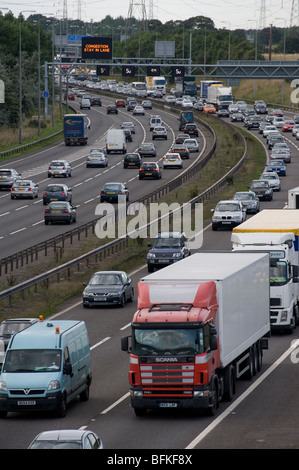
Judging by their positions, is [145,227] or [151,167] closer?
[145,227]

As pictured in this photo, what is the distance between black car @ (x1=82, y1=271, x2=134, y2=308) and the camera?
40062 millimetres

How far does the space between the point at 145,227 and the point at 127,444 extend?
35947 millimetres

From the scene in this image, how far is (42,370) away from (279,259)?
12.7 m

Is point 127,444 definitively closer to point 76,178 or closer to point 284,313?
point 284,313

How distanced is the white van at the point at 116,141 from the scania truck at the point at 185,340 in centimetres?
7779

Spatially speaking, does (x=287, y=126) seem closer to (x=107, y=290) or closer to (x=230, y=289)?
(x=107, y=290)

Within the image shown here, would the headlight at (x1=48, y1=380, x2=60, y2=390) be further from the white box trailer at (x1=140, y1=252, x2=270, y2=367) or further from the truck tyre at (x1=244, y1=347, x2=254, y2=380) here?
the truck tyre at (x1=244, y1=347, x2=254, y2=380)

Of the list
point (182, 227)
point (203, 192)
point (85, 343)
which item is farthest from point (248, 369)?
point (203, 192)

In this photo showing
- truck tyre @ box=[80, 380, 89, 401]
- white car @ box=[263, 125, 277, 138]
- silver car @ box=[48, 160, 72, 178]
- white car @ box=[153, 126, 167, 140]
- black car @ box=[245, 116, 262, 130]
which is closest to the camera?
truck tyre @ box=[80, 380, 89, 401]

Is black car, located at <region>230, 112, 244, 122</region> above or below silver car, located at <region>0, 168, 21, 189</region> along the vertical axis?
below

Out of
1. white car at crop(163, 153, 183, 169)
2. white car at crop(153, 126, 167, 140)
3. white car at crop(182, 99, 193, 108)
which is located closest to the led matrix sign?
white car at crop(153, 126, 167, 140)

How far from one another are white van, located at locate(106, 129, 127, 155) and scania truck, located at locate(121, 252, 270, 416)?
77.8 meters

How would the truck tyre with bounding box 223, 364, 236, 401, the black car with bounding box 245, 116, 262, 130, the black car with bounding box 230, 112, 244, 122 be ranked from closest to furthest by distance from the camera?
the truck tyre with bounding box 223, 364, 236, 401 → the black car with bounding box 245, 116, 262, 130 → the black car with bounding box 230, 112, 244, 122

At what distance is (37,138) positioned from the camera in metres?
117
